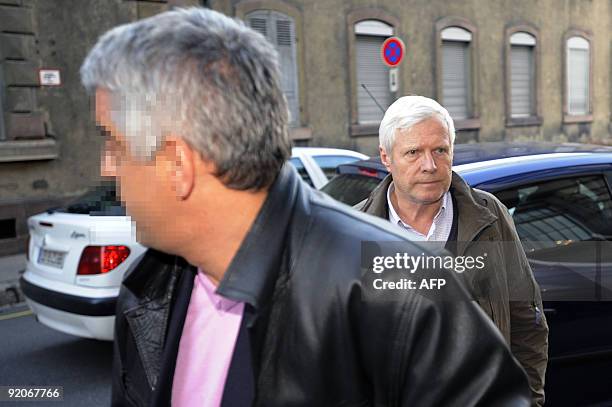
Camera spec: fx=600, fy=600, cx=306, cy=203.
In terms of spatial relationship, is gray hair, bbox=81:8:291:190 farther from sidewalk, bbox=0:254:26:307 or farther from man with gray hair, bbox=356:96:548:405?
sidewalk, bbox=0:254:26:307

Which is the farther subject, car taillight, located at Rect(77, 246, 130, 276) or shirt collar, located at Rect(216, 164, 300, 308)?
car taillight, located at Rect(77, 246, 130, 276)

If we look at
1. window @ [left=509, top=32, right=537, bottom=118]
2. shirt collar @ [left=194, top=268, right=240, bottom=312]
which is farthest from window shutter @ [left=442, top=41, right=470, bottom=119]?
shirt collar @ [left=194, top=268, right=240, bottom=312]

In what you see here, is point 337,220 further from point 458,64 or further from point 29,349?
point 458,64

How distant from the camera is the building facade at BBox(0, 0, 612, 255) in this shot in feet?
28.9

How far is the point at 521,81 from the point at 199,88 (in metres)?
16.7

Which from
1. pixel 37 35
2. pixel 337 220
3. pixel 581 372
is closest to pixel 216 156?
pixel 337 220

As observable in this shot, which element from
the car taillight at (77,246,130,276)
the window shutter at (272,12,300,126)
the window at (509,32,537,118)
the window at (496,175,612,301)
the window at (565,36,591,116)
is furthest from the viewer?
the window at (565,36,591,116)

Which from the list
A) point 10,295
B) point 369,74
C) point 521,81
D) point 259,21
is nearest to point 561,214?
point 10,295

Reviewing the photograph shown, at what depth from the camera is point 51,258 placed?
4648mm

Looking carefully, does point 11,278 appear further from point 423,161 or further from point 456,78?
point 456,78

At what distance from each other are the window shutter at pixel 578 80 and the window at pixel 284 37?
973 centimetres

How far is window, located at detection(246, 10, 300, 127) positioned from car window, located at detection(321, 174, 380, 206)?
7555 mm

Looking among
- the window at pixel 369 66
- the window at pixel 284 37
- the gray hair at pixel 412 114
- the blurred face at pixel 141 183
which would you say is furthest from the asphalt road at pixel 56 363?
the window at pixel 369 66

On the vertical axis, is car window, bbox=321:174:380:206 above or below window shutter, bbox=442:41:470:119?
below
